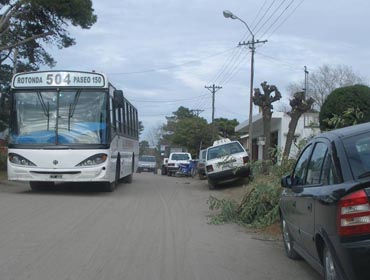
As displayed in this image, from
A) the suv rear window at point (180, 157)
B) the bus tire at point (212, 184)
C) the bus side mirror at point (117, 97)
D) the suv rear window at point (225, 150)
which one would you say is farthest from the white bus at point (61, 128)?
the suv rear window at point (180, 157)

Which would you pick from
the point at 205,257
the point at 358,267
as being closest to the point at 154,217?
the point at 205,257

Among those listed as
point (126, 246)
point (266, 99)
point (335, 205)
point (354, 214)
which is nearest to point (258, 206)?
point (126, 246)

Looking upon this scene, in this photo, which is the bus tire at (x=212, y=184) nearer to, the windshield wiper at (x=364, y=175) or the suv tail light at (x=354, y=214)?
the windshield wiper at (x=364, y=175)

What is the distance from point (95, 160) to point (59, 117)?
5.49ft

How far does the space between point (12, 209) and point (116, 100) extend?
5.47m

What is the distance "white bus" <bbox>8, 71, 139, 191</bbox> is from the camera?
15625mm

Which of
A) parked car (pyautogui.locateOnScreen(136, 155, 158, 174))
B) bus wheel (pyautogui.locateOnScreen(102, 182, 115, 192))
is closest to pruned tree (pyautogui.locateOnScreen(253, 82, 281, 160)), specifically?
bus wheel (pyautogui.locateOnScreen(102, 182, 115, 192))

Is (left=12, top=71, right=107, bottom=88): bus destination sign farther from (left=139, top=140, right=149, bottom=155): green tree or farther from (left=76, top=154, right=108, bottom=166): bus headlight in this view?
(left=139, top=140, right=149, bottom=155): green tree

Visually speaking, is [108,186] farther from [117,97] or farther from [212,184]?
[212,184]

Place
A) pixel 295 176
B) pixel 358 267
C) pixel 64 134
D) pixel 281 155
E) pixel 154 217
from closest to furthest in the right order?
pixel 358 267 < pixel 295 176 < pixel 154 217 < pixel 281 155 < pixel 64 134

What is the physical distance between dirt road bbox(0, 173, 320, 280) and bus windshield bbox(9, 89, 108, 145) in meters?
2.32

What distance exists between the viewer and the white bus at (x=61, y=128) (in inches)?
615

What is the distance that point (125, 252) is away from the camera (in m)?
8.16

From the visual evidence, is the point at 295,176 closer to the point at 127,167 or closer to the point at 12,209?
the point at 12,209
